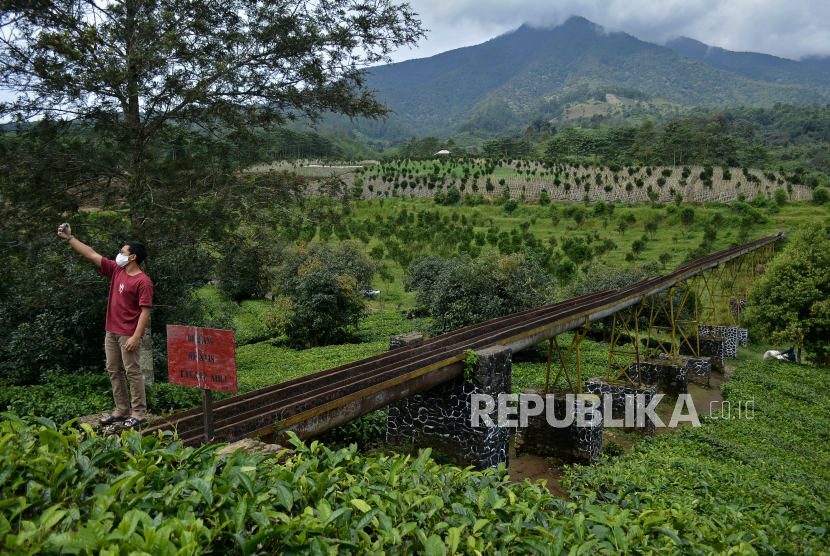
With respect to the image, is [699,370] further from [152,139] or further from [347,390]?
[152,139]

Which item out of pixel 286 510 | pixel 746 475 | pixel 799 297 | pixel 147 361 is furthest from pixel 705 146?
pixel 286 510

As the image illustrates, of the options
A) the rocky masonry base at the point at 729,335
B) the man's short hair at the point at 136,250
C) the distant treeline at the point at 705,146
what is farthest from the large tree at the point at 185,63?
the distant treeline at the point at 705,146

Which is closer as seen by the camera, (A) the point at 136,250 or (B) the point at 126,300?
(B) the point at 126,300

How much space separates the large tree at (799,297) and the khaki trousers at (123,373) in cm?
2248

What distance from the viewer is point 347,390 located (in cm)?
541

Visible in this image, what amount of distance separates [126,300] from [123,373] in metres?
0.86

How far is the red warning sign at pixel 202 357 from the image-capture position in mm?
3613

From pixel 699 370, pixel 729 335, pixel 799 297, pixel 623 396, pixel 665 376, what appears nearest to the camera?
pixel 623 396

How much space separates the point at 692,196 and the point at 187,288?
4573cm

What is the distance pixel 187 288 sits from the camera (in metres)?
11.3

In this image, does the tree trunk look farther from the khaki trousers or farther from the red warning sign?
the red warning sign

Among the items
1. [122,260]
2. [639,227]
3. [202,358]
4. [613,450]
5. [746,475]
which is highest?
[122,260]

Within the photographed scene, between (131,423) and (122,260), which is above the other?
(122,260)

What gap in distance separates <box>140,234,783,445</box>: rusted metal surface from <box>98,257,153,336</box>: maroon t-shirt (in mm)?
1095
